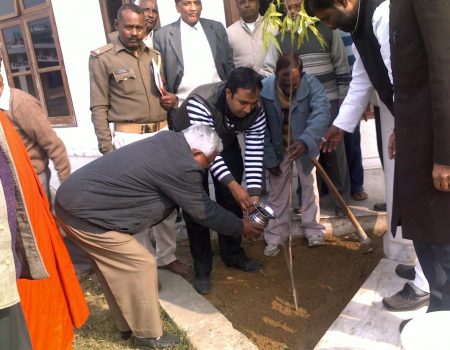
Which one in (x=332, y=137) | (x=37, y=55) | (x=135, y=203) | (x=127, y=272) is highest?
(x=37, y=55)

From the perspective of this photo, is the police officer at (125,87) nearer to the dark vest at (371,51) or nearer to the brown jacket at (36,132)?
the brown jacket at (36,132)

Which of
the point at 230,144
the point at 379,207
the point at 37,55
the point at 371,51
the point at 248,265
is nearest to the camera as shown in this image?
the point at 371,51

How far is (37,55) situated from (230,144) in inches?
195

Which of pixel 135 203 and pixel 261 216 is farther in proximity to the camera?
pixel 261 216

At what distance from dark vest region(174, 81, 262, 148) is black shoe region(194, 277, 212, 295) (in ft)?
3.46

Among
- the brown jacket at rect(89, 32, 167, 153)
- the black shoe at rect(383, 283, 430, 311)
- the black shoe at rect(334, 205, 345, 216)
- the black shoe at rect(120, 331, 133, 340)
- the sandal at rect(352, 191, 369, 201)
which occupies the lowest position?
the black shoe at rect(120, 331, 133, 340)

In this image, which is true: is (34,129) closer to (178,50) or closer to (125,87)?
(125,87)

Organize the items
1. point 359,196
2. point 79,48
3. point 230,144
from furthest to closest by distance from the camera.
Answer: point 79,48, point 359,196, point 230,144

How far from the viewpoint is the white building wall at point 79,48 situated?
6.20m

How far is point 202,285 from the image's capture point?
3.51 metres

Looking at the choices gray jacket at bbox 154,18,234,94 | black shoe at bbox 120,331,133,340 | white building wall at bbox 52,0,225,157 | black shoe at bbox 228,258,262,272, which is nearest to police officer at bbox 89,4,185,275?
gray jacket at bbox 154,18,234,94

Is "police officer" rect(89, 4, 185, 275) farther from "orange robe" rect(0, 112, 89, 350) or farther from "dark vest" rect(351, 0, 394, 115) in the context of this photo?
"dark vest" rect(351, 0, 394, 115)

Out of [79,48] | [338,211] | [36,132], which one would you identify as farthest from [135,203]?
[79,48]

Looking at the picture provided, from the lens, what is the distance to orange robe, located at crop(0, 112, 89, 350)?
2.34 meters
